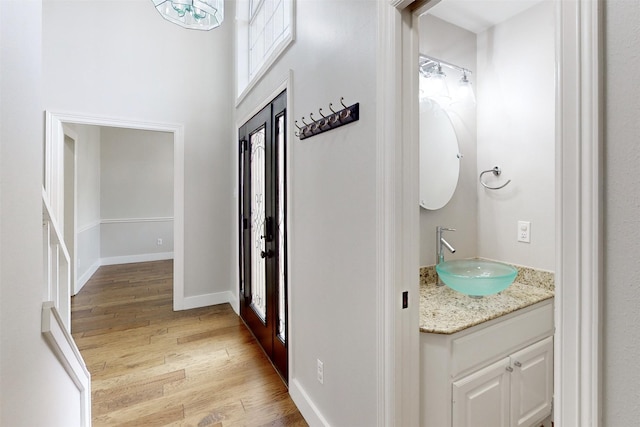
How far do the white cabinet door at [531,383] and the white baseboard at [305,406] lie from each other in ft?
3.23

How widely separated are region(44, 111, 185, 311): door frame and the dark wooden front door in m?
0.87

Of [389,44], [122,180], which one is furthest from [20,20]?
[122,180]

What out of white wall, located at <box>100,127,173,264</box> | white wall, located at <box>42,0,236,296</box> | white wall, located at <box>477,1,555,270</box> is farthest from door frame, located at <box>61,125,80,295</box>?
white wall, located at <box>477,1,555,270</box>

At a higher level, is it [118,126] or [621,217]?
[118,126]

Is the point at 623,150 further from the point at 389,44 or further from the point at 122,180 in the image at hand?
the point at 122,180

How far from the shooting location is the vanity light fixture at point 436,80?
2004 mm

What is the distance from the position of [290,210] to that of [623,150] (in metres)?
1.64

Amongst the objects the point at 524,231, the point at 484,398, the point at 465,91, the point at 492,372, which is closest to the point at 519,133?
the point at 465,91

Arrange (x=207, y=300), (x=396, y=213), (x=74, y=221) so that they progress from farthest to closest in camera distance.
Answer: (x=74, y=221) < (x=207, y=300) < (x=396, y=213)

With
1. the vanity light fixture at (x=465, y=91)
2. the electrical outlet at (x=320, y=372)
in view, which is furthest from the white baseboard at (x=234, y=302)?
the vanity light fixture at (x=465, y=91)

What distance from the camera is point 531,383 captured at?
1.58m

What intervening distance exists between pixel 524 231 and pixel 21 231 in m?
2.49

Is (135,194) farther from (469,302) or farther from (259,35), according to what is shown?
(469,302)

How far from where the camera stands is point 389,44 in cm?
112
